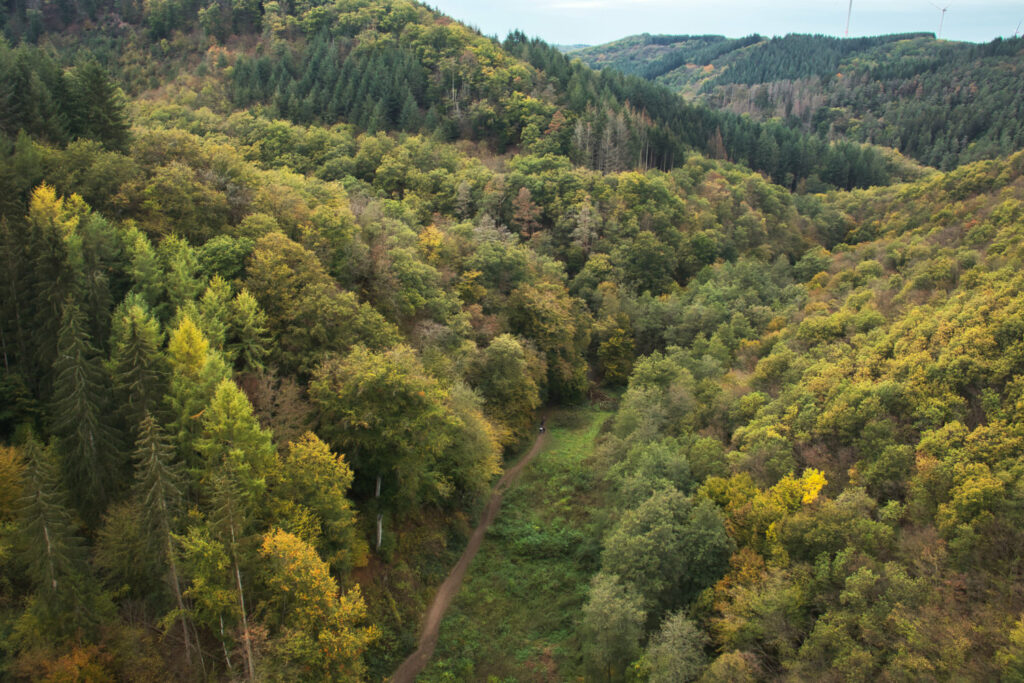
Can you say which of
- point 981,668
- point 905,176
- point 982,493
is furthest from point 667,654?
point 905,176

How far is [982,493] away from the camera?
972 inches

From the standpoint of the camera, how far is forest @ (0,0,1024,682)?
2417 cm

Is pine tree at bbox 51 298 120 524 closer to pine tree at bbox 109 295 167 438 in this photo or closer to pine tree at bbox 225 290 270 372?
pine tree at bbox 109 295 167 438

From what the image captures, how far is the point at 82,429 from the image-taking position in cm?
2628

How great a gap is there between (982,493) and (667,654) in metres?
14.1

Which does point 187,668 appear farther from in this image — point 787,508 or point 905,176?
point 905,176

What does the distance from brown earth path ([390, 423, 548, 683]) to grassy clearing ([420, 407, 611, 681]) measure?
46cm

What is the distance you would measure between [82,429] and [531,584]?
24.8 meters

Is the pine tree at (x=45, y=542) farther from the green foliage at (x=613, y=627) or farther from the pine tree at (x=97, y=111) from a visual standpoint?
the pine tree at (x=97, y=111)

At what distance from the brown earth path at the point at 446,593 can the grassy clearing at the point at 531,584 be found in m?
0.46

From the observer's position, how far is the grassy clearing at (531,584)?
3203 centimetres

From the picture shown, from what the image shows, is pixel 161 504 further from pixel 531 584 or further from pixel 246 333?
pixel 531 584

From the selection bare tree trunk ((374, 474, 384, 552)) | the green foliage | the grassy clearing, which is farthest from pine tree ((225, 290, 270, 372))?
the green foliage

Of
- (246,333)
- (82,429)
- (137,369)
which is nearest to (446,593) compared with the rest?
(246,333)
